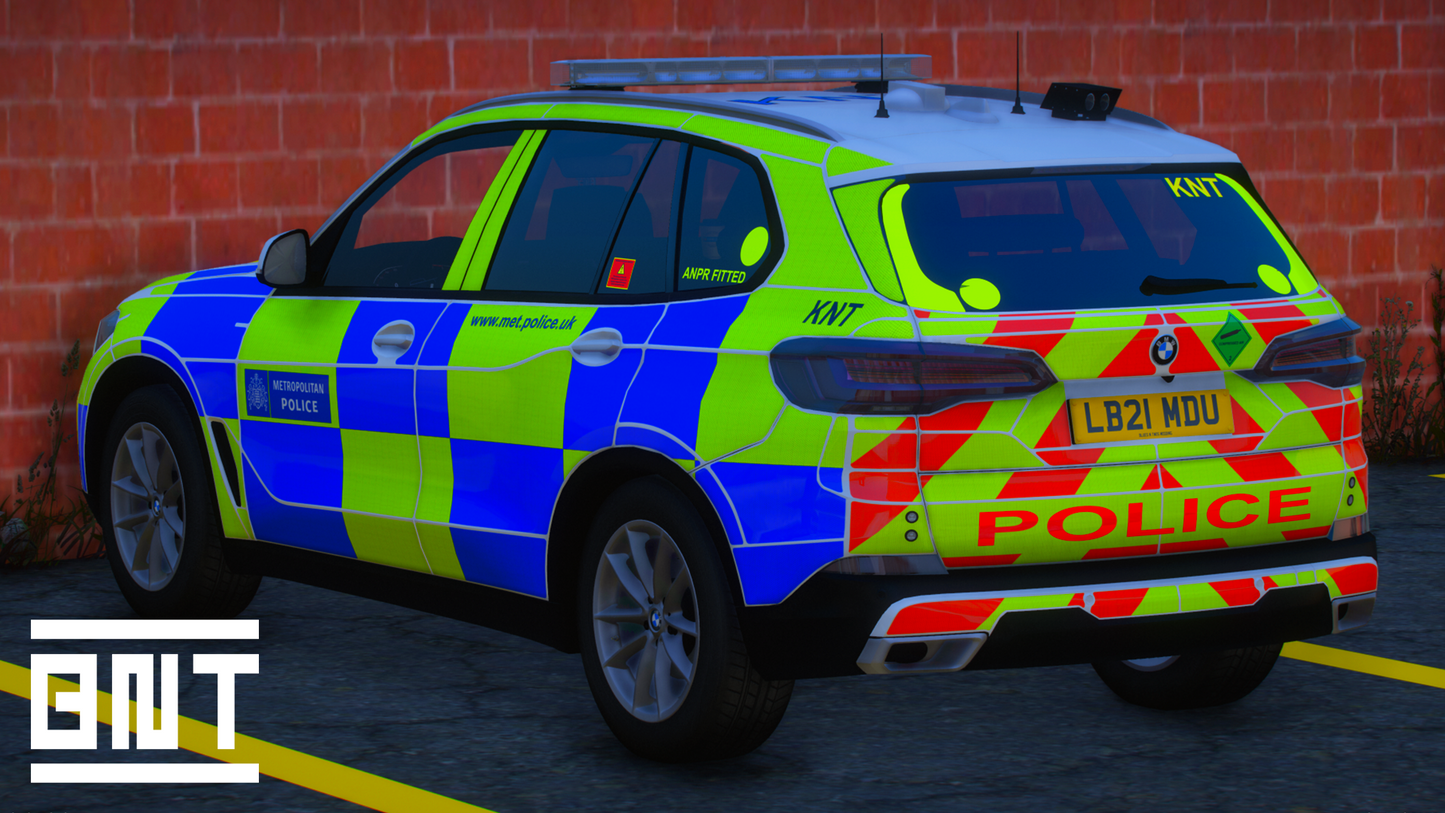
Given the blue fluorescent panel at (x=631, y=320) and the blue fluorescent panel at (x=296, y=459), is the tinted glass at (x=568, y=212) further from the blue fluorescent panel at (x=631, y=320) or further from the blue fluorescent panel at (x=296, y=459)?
the blue fluorescent panel at (x=296, y=459)

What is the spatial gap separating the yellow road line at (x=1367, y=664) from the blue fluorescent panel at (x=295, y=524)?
3162mm

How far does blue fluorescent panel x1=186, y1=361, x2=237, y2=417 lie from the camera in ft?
A: 22.8

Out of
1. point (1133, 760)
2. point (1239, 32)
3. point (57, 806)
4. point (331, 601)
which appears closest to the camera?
point (57, 806)

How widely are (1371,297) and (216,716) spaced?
7479mm

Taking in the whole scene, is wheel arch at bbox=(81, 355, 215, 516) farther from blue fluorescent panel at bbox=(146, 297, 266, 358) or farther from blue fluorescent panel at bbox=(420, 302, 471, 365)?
blue fluorescent panel at bbox=(420, 302, 471, 365)

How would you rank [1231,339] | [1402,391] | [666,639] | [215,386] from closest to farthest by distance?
[1231,339]
[666,639]
[215,386]
[1402,391]

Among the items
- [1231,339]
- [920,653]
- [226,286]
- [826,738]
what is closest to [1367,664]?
[826,738]

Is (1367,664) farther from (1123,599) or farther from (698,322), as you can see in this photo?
(698,322)

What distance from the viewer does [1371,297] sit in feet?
37.3

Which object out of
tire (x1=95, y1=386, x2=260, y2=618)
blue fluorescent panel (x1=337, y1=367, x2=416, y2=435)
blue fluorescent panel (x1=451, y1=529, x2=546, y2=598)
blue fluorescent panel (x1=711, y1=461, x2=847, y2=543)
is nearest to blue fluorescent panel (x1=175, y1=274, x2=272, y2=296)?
tire (x1=95, y1=386, x2=260, y2=618)

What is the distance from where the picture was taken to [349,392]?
639 centimetres

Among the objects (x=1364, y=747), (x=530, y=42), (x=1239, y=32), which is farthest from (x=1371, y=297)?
(x=1364, y=747)

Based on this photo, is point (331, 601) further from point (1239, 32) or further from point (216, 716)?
point (1239, 32)

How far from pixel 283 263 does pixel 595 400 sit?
5.66 ft
